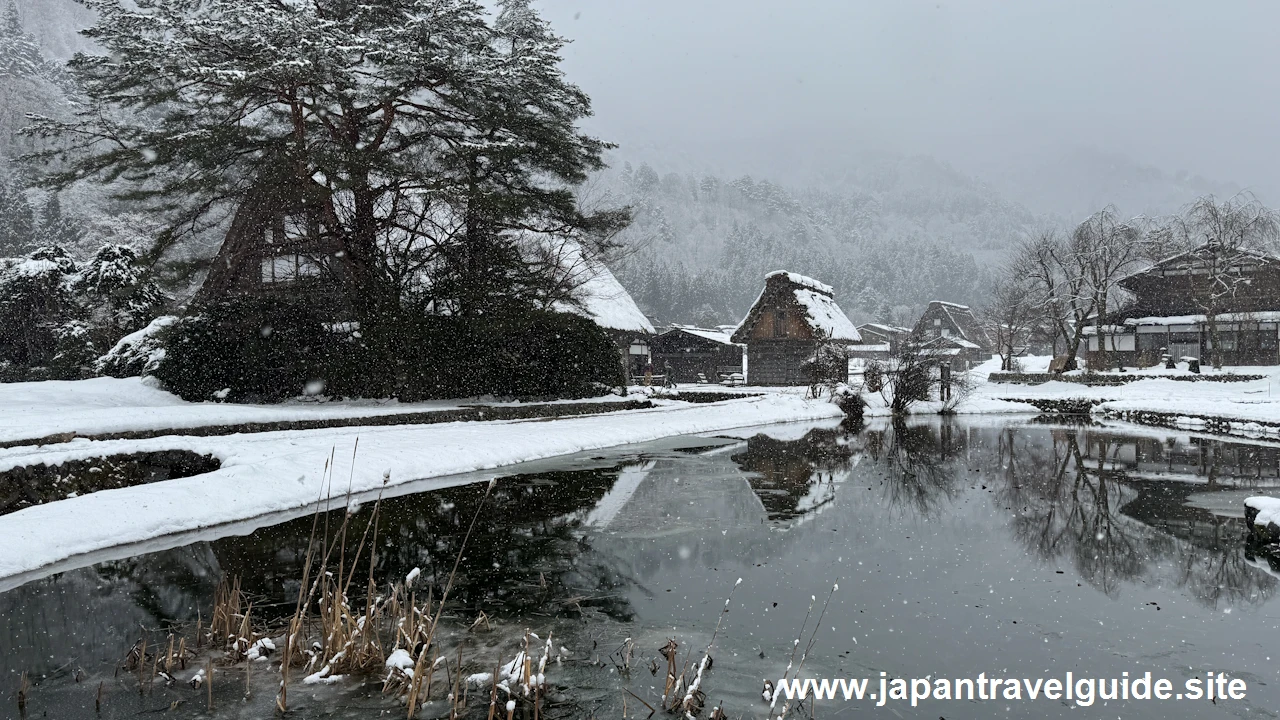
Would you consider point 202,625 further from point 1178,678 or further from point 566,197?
point 566,197

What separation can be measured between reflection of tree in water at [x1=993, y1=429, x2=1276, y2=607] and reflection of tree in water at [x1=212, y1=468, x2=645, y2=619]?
4.84 m

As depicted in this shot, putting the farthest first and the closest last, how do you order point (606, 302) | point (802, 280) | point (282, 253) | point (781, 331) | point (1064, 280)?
point (802, 280) < point (781, 331) < point (1064, 280) < point (606, 302) < point (282, 253)

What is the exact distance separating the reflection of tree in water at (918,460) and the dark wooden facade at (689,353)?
27993 mm

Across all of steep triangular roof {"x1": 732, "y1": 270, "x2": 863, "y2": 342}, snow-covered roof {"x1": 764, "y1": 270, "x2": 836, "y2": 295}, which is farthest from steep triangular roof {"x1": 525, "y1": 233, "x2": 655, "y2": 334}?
snow-covered roof {"x1": 764, "y1": 270, "x2": 836, "y2": 295}

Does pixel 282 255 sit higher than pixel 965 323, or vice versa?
pixel 282 255

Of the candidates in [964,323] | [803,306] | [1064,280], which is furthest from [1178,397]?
[964,323]

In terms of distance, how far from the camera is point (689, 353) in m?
51.8

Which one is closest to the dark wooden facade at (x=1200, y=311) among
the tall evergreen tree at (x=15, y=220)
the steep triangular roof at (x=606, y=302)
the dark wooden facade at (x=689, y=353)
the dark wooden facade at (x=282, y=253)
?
the dark wooden facade at (x=689, y=353)

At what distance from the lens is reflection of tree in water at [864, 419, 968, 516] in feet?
36.4

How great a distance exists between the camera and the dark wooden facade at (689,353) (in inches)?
2023

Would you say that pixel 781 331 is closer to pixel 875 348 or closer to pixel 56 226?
pixel 875 348

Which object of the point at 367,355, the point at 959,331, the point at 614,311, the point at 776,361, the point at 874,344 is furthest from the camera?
the point at 959,331

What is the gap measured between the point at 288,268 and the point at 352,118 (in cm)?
538

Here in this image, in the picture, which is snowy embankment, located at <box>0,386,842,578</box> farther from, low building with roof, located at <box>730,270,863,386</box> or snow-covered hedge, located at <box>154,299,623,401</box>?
low building with roof, located at <box>730,270,863,386</box>
